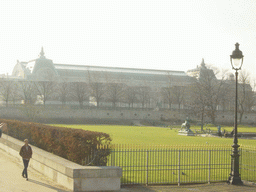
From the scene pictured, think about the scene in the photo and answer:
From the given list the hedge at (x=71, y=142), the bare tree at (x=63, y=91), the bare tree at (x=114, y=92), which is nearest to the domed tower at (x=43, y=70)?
the bare tree at (x=63, y=91)

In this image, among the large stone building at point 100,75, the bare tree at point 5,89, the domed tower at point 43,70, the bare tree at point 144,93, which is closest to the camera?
the bare tree at point 5,89

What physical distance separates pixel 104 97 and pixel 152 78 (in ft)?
120

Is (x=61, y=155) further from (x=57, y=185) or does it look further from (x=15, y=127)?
(x=15, y=127)

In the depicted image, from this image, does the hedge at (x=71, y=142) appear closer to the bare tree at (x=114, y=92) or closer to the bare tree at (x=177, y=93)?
the bare tree at (x=114, y=92)

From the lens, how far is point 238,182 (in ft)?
46.7

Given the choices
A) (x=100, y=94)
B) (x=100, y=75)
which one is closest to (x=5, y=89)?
(x=100, y=94)

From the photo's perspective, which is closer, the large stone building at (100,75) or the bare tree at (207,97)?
the bare tree at (207,97)

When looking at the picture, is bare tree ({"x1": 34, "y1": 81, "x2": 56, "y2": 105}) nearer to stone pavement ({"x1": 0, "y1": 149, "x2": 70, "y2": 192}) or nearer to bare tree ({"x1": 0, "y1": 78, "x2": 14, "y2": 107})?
bare tree ({"x1": 0, "y1": 78, "x2": 14, "y2": 107})

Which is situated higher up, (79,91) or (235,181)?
(79,91)

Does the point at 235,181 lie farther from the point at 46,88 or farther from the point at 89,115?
the point at 46,88

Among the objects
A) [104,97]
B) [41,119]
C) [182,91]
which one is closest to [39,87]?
[104,97]

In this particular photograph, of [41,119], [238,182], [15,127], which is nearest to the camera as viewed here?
[238,182]

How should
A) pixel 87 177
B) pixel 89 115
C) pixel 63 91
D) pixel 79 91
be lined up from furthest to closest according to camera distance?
pixel 79 91 → pixel 63 91 → pixel 89 115 → pixel 87 177

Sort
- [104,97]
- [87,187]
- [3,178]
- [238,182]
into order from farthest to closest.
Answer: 1. [104,97]
2. [238,182]
3. [3,178]
4. [87,187]
